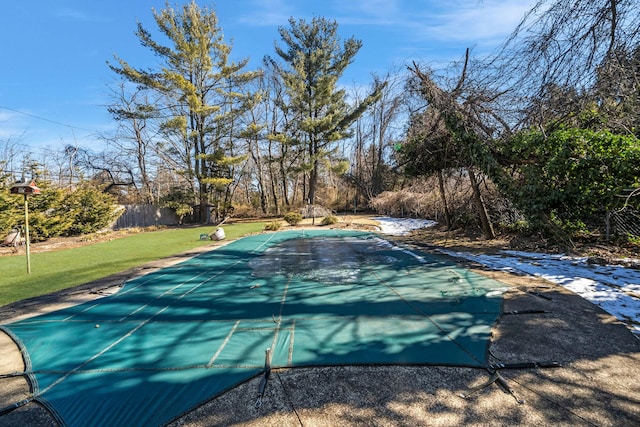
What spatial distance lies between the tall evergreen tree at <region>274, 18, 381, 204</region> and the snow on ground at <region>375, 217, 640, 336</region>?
14.8 meters

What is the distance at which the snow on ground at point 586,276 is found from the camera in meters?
3.53

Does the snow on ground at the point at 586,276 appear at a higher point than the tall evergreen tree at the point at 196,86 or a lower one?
lower

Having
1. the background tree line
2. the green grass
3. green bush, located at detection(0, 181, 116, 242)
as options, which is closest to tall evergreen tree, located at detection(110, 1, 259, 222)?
the background tree line

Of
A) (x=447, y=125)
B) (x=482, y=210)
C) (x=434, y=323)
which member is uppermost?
(x=447, y=125)

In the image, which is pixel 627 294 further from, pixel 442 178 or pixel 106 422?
pixel 442 178

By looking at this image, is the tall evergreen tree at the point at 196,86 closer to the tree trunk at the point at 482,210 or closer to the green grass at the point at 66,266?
the green grass at the point at 66,266

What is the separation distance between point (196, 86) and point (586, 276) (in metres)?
20.1

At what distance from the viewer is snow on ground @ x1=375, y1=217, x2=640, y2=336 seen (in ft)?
11.6

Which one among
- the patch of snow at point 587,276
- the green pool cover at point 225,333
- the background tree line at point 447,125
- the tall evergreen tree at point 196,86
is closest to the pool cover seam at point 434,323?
the green pool cover at point 225,333

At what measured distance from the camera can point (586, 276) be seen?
476 cm

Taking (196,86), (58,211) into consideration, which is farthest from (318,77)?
(58,211)

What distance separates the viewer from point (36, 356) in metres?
2.75

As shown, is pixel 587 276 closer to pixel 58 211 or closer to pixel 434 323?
pixel 434 323

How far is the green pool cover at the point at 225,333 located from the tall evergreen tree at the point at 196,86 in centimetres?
1436
